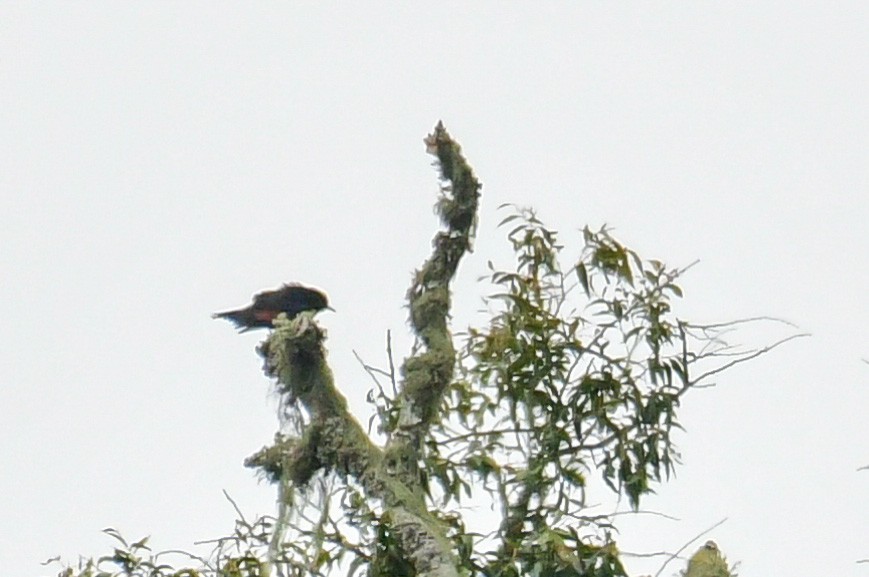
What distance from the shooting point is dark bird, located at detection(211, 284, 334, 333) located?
15477 millimetres

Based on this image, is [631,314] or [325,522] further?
[631,314]

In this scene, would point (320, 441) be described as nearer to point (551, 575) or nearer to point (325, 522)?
point (325, 522)

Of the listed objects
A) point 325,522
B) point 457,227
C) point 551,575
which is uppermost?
point 457,227

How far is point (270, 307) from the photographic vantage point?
50.8 ft

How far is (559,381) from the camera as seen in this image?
31.8ft

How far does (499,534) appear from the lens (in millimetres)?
9023

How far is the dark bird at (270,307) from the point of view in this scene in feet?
50.8

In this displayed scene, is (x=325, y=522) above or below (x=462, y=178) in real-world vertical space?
below

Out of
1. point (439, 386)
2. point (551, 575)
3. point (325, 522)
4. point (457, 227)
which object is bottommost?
point (551, 575)

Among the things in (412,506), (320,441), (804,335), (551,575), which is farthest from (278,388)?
(804,335)

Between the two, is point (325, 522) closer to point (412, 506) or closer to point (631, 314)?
point (412, 506)

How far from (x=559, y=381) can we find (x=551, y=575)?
1.39 m

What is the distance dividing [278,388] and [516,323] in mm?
1351

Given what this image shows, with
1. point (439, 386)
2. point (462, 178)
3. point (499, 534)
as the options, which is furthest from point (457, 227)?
point (499, 534)
